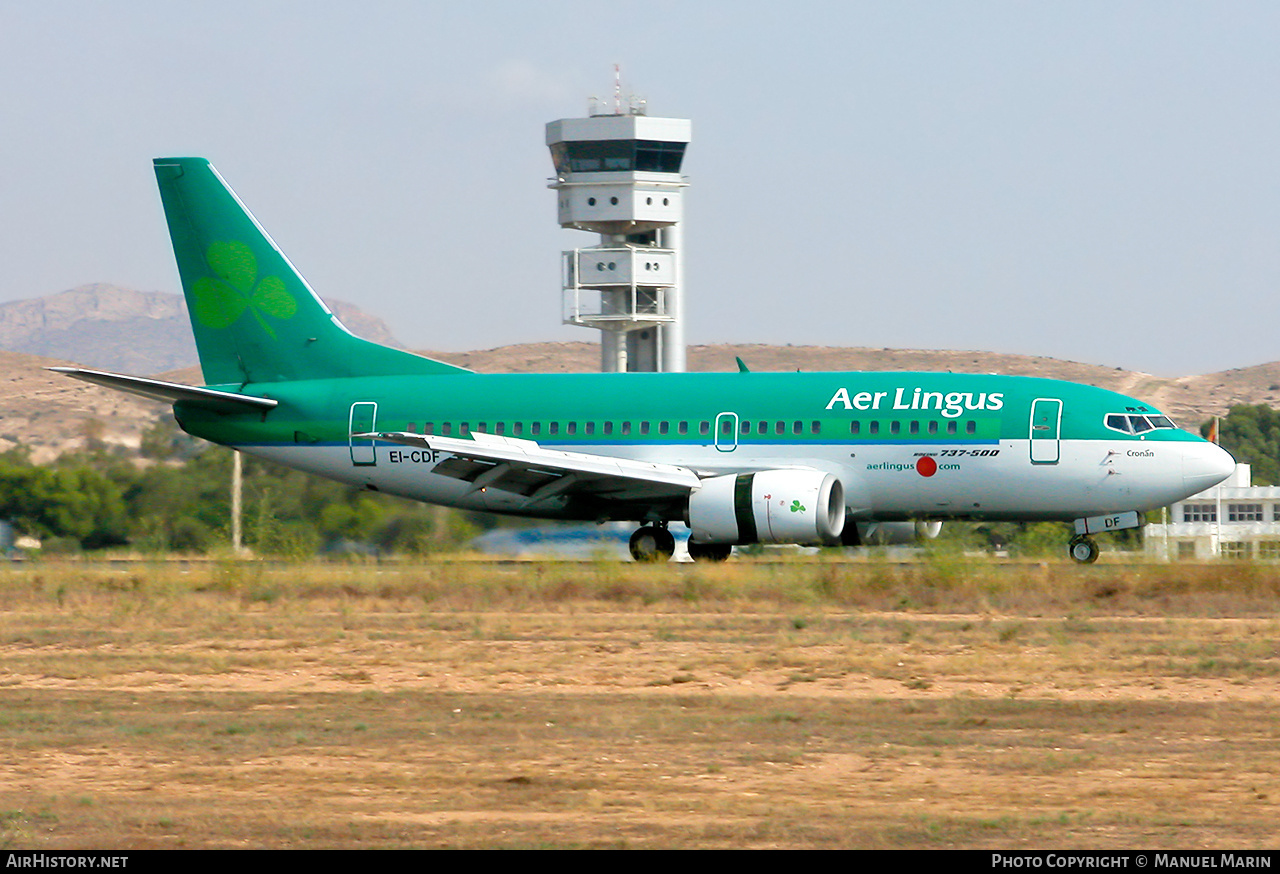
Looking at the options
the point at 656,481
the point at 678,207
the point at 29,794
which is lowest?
the point at 29,794

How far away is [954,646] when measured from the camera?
15969mm

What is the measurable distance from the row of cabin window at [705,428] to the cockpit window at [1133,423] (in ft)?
7.15

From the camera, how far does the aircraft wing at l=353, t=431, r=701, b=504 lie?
2636 cm

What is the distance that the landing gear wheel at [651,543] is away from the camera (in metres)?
27.6

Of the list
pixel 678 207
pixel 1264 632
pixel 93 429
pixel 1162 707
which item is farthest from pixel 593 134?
pixel 1162 707

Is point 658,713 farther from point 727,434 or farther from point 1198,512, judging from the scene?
point 1198,512

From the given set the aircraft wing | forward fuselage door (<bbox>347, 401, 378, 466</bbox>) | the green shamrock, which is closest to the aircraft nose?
the aircraft wing

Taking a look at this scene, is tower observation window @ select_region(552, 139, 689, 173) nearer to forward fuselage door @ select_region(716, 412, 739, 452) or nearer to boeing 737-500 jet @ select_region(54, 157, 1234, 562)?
boeing 737-500 jet @ select_region(54, 157, 1234, 562)

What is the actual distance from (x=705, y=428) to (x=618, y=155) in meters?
37.8

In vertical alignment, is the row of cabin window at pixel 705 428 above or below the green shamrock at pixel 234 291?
below

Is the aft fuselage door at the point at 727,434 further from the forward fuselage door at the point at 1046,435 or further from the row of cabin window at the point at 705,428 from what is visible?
the forward fuselage door at the point at 1046,435

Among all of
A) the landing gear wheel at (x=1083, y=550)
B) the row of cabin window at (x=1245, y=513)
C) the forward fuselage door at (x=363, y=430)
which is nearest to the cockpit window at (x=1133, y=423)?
the landing gear wheel at (x=1083, y=550)

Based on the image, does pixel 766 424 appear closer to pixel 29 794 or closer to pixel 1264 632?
pixel 1264 632

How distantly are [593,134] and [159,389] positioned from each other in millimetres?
37564
